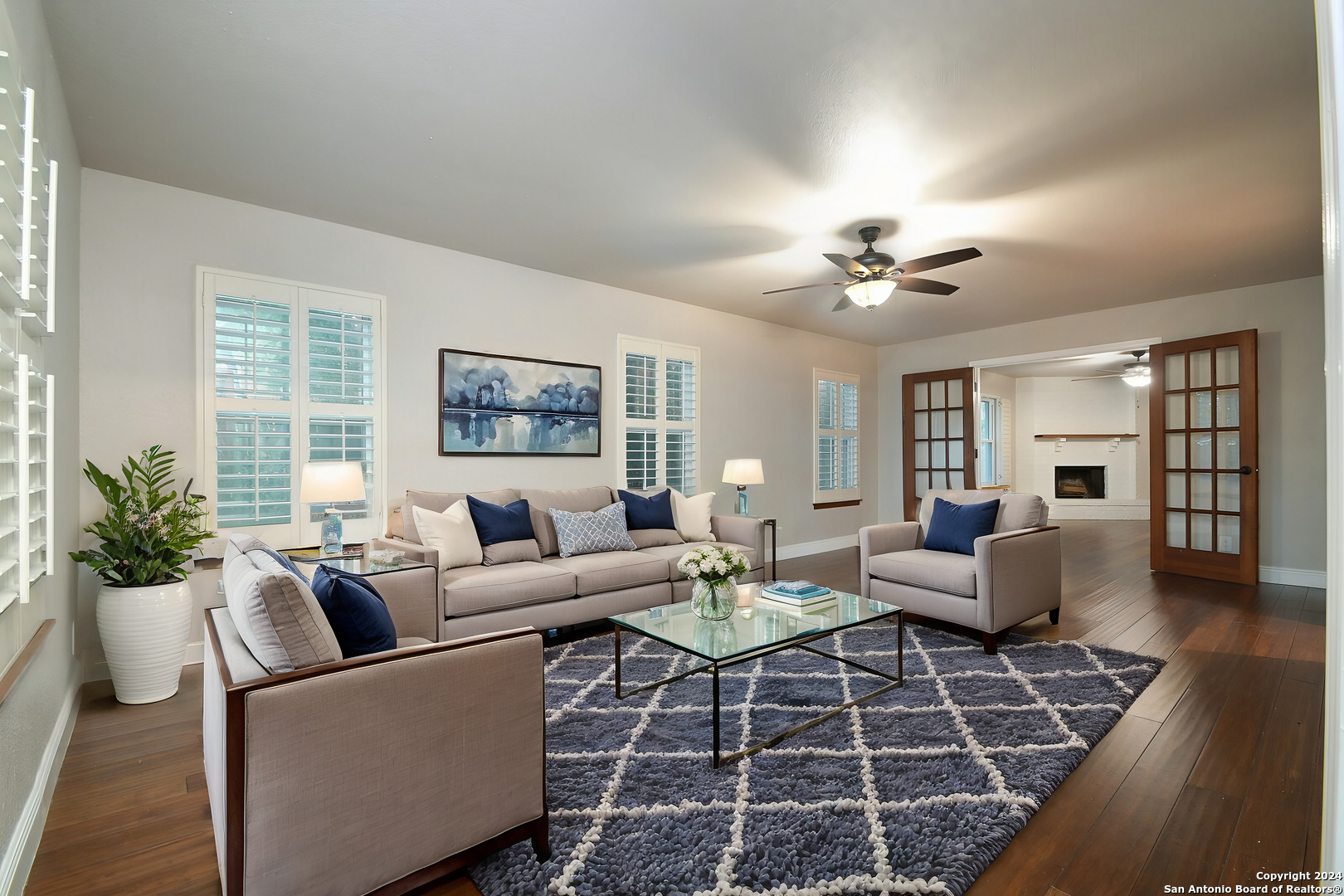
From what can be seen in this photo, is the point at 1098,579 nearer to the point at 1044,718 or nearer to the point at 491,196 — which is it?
the point at 1044,718

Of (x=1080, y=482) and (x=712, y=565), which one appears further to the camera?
(x=1080, y=482)

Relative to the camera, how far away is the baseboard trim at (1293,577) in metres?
5.19

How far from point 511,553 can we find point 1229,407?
5.90 meters

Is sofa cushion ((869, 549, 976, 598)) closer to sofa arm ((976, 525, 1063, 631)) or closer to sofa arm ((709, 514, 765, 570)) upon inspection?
sofa arm ((976, 525, 1063, 631))

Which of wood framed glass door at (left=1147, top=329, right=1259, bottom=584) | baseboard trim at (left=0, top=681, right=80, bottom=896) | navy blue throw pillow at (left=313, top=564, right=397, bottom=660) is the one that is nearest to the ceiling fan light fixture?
navy blue throw pillow at (left=313, top=564, right=397, bottom=660)

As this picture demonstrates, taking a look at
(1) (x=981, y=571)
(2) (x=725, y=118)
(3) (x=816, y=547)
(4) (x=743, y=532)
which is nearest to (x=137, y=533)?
(2) (x=725, y=118)

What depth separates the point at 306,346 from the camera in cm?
382

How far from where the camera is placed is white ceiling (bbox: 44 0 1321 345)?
216 cm

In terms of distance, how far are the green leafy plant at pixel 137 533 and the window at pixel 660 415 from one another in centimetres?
302

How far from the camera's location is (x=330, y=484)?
3.23m

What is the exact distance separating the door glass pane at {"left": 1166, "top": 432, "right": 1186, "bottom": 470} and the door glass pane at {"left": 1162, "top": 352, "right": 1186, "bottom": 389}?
0.42 metres

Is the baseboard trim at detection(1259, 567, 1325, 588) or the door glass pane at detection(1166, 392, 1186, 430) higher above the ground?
the door glass pane at detection(1166, 392, 1186, 430)

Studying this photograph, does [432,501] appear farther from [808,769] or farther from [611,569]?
[808,769]

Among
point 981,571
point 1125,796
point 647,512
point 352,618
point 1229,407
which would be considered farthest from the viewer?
point 1229,407
